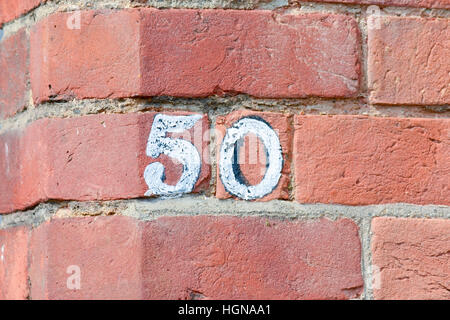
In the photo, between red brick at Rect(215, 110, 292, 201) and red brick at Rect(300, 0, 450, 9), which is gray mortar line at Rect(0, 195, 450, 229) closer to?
red brick at Rect(215, 110, 292, 201)

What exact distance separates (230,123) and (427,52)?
0.28 meters

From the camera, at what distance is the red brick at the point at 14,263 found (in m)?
1.03

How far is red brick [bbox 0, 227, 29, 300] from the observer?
103 cm

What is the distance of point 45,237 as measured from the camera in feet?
3.18

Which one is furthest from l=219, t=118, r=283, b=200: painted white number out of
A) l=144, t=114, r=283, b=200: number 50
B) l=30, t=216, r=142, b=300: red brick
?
l=30, t=216, r=142, b=300: red brick

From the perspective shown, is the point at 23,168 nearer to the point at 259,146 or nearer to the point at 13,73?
the point at 13,73

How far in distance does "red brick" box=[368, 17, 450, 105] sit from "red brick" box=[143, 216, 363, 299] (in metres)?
0.19

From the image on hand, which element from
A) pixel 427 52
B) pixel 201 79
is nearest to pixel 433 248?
pixel 427 52

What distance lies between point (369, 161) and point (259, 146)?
0.14m

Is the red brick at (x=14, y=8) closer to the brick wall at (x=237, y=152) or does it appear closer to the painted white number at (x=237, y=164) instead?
the brick wall at (x=237, y=152)

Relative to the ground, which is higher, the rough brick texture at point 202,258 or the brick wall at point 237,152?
the brick wall at point 237,152

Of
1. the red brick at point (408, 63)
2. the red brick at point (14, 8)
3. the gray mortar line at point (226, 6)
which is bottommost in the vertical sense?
the red brick at point (408, 63)

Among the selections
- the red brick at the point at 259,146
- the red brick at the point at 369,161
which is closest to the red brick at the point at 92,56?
the red brick at the point at 259,146

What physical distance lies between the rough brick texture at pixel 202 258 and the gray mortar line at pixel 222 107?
14 centimetres
